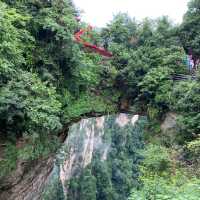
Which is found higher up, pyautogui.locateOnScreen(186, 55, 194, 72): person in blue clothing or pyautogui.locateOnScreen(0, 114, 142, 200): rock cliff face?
pyautogui.locateOnScreen(186, 55, 194, 72): person in blue clothing

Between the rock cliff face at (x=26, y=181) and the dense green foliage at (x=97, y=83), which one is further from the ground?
the dense green foliage at (x=97, y=83)

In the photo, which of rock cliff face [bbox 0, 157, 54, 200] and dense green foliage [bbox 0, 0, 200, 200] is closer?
dense green foliage [bbox 0, 0, 200, 200]

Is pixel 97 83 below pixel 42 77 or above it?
above

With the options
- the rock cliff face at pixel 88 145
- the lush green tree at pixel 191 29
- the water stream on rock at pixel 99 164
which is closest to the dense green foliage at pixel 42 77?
the lush green tree at pixel 191 29

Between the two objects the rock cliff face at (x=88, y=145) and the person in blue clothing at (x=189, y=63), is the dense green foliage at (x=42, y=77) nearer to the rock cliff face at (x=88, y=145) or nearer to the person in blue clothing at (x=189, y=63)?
the person in blue clothing at (x=189, y=63)

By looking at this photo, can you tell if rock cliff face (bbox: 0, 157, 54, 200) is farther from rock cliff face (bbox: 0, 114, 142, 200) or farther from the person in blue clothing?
rock cliff face (bbox: 0, 114, 142, 200)

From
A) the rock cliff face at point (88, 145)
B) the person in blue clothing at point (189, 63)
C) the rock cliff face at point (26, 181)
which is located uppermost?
the person in blue clothing at point (189, 63)

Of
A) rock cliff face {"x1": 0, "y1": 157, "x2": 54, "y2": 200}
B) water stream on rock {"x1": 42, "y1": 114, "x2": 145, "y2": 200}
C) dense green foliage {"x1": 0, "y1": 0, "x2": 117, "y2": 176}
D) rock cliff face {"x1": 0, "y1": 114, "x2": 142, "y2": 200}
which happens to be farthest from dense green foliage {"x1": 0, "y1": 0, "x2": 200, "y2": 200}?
water stream on rock {"x1": 42, "y1": 114, "x2": 145, "y2": 200}

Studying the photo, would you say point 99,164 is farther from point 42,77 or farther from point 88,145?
point 42,77

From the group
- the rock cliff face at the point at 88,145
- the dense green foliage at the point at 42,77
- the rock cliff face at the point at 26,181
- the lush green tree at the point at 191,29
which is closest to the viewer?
the dense green foliage at the point at 42,77

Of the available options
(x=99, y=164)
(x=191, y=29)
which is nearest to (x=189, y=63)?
(x=191, y=29)

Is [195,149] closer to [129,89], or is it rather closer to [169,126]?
[169,126]

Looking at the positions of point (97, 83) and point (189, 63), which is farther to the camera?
point (189, 63)

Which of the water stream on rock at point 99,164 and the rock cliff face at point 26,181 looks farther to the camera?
the water stream on rock at point 99,164
